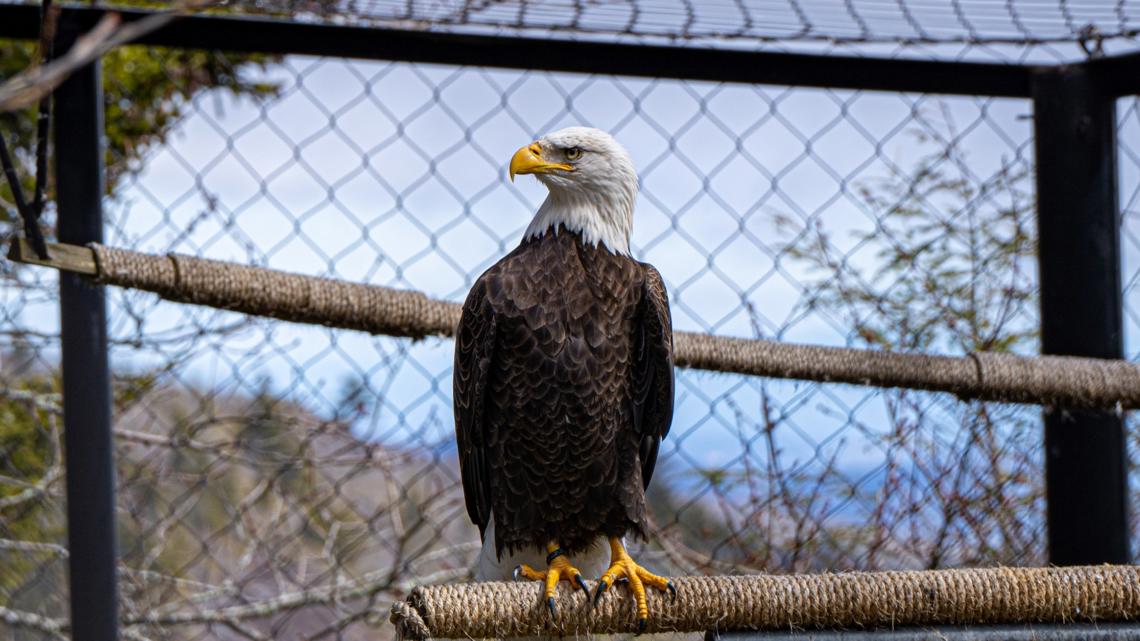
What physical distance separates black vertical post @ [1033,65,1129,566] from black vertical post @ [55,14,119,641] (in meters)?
1.69

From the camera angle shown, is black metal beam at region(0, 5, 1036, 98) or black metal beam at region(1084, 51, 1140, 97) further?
black metal beam at region(1084, 51, 1140, 97)

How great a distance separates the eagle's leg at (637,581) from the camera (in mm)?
1368

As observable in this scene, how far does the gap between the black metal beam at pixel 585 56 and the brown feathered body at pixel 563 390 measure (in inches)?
22.5

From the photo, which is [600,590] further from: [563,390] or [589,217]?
[589,217]

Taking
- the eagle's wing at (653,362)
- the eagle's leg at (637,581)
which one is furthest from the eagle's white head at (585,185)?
the eagle's leg at (637,581)

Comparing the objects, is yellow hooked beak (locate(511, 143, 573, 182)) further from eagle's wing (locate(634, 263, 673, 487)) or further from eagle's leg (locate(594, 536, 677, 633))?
eagle's leg (locate(594, 536, 677, 633))

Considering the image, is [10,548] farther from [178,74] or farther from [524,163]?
[524,163]

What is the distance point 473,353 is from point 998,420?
133cm

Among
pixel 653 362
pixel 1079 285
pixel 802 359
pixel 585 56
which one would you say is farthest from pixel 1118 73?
pixel 653 362

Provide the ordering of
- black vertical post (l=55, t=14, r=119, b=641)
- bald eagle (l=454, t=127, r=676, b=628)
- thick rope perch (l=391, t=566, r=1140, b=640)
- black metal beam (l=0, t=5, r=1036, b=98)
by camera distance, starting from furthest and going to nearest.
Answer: black metal beam (l=0, t=5, r=1036, b=98) < black vertical post (l=55, t=14, r=119, b=641) < bald eagle (l=454, t=127, r=676, b=628) < thick rope perch (l=391, t=566, r=1140, b=640)

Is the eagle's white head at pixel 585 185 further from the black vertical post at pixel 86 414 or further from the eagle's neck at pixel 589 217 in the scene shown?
the black vertical post at pixel 86 414

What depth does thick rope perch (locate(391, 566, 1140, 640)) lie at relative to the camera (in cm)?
129

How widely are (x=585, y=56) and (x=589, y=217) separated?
19.8 inches

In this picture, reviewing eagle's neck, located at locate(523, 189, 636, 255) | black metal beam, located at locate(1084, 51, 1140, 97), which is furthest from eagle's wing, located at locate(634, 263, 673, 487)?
black metal beam, located at locate(1084, 51, 1140, 97)
